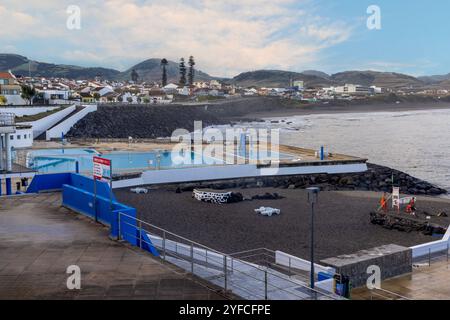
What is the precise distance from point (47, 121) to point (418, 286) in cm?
4156

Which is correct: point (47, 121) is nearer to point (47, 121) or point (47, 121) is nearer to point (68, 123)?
point (47, 121)

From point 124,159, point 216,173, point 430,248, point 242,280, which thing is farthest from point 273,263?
point 124,159

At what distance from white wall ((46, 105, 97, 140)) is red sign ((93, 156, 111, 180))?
36448 mm

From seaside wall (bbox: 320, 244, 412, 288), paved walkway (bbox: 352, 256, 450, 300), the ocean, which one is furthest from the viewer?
the ocean

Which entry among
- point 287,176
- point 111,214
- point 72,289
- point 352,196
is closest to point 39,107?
point 287,176

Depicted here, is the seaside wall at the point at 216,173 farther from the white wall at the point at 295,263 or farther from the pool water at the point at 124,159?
the white wall at the point at 295,263

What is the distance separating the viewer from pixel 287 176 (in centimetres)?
3116

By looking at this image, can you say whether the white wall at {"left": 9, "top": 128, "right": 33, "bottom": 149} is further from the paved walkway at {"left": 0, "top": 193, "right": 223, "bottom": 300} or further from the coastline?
the coastline

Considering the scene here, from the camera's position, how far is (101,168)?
1122 centimetres

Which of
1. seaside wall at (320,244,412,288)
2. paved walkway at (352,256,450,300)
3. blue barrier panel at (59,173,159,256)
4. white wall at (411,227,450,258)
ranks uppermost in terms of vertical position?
blue barrier panel at (59,173,159,256)

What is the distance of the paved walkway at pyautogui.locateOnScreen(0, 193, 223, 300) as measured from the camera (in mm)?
7719

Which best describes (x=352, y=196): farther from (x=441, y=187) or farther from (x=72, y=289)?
(x=72, y=289)

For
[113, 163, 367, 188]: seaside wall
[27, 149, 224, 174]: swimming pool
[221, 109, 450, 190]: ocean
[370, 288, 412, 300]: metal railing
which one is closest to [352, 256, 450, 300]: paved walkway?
[370, 288, 412, 300]: metal railing
